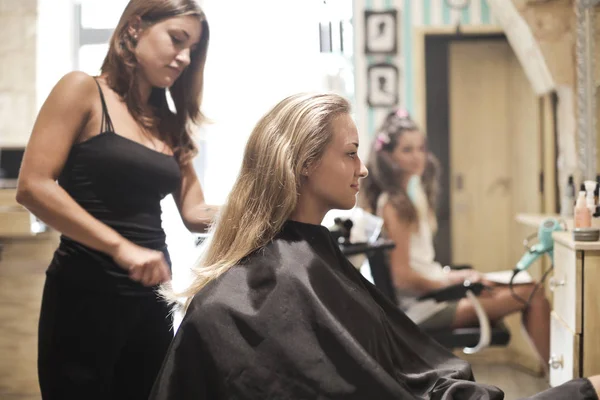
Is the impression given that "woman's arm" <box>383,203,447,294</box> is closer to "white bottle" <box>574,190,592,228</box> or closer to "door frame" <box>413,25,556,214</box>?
"door frame" <box>413,25,556,214</box>

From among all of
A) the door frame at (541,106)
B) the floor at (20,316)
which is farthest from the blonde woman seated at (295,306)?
the door frame at (541,106)

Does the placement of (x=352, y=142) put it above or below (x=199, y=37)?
below

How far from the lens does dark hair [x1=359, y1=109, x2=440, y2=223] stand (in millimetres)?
3938

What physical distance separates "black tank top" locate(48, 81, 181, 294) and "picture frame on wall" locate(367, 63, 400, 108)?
6.80 feet

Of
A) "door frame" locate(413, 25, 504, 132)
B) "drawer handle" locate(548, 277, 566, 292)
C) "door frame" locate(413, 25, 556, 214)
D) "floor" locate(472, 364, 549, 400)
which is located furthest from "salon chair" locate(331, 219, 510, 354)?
"drawer handle" locate(548, 277, 566, 292)

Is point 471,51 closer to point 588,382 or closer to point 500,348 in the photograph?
point 500,348

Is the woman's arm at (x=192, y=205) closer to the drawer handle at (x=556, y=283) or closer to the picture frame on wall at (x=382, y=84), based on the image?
the drawer handle at (x=556, y=283)

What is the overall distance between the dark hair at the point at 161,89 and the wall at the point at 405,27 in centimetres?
178

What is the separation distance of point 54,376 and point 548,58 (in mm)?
2612

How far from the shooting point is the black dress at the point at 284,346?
4.60 feet

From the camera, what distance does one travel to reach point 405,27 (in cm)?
396

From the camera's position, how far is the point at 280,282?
4.88 feet

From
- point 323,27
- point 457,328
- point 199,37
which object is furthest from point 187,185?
point 457,328

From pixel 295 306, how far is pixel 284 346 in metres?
0.09
